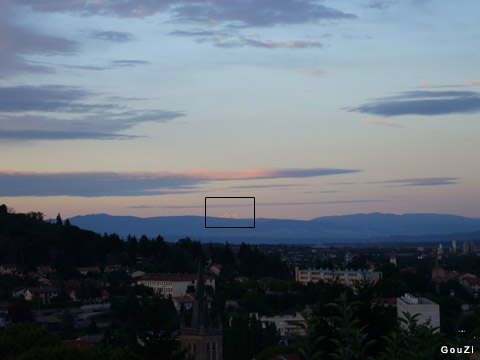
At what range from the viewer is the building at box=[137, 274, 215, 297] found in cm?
9262

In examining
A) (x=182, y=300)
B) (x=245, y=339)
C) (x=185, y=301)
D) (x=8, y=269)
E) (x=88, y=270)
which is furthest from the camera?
(x=8, y=269)

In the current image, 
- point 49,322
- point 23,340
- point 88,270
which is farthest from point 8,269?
point 23,340

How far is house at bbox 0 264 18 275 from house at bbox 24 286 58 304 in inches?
669

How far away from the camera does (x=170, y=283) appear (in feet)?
308

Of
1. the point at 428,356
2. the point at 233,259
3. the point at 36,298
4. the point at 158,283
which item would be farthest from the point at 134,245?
the point at 428,356

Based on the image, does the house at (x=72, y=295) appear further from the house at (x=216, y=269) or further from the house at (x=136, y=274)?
the house at (x=216, y=269)

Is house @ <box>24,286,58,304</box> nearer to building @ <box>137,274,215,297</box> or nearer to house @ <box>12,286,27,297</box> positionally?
house @ <box>12,286,27,297</box>

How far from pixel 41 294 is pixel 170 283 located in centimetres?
1440

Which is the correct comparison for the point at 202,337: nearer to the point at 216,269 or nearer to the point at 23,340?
the point at 23,340

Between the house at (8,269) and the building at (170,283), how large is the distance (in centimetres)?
1705

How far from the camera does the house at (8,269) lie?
103331 mm

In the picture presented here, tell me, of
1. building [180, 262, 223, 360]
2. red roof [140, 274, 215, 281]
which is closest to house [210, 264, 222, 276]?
red roof [140, 274, 215, 281]

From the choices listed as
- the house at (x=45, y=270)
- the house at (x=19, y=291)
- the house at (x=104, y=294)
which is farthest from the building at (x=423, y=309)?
the house at (x=45, y=270)

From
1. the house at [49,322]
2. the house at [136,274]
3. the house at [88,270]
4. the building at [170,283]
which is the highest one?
the house at [88,270]
